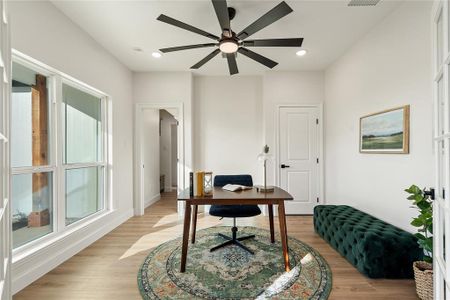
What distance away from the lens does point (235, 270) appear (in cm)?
218

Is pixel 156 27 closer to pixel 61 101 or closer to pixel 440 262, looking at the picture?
pixel 61 101

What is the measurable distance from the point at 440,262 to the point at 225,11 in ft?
7.44

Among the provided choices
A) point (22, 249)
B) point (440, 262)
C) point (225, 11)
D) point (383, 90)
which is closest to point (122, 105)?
point (22, 249)

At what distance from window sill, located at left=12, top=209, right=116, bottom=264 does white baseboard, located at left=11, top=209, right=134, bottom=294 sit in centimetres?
2

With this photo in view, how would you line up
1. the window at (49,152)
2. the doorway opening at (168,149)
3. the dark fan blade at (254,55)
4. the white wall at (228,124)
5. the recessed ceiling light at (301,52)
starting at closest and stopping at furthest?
the window at (49,152), the dark fan blade at (254,55), the recessed ceiling light at (301,52), the white wall at (228,124), the doorway opening at (168,149)

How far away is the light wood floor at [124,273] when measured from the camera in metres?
1.86

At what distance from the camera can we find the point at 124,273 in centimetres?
219

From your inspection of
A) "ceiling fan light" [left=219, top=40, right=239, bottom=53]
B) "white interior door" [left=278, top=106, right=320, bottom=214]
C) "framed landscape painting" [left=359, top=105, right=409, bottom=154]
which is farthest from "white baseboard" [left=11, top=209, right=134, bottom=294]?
"framed landscape painting" [left=359, top=105, right=409, bottom=154]

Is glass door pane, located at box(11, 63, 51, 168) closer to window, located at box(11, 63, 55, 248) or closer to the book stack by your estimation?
window, located at box(11, 63, 55, 248)

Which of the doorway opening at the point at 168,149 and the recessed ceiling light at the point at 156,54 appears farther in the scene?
the doorway opening at the point at 168,149

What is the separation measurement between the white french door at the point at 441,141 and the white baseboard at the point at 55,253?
3.08 m

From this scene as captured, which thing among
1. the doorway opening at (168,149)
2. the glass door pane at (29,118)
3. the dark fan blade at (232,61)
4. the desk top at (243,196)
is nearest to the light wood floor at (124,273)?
the desk top at (243,196)

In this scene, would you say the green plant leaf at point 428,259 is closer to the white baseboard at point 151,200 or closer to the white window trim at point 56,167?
the white window trim at point 56,167

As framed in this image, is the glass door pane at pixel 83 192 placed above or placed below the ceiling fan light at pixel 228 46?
below
